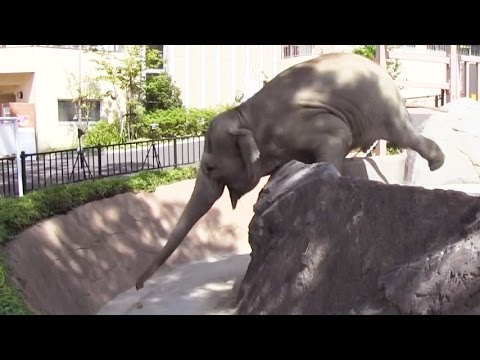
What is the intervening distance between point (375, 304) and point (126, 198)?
20.0 ft

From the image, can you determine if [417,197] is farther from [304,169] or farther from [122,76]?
[122,76]

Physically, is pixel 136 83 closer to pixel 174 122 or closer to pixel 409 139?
pixel 174 122

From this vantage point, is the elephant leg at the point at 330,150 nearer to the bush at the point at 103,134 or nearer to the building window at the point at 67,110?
the bush at the point at 103,134

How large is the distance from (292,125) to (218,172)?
1045 mm

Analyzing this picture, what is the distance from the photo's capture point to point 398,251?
4.39 meters

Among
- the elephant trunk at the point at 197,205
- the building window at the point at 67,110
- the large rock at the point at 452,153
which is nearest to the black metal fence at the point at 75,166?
the elephant trunk at the point at 197,205

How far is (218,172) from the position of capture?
759 cm

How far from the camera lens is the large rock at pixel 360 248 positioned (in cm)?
359

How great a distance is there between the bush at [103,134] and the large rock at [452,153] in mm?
13620

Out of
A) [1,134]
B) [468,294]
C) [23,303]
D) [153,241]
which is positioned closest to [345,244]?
[468,294]

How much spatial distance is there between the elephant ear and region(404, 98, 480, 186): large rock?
18.3 feet

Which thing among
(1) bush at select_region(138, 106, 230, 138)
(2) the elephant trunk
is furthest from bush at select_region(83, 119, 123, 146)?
(2) the elephant trunk

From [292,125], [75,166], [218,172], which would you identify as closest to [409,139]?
[292,125]

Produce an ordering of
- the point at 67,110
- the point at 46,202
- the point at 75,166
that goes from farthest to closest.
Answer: the point at 67,110
the point at 75,166
the point at 46,202
